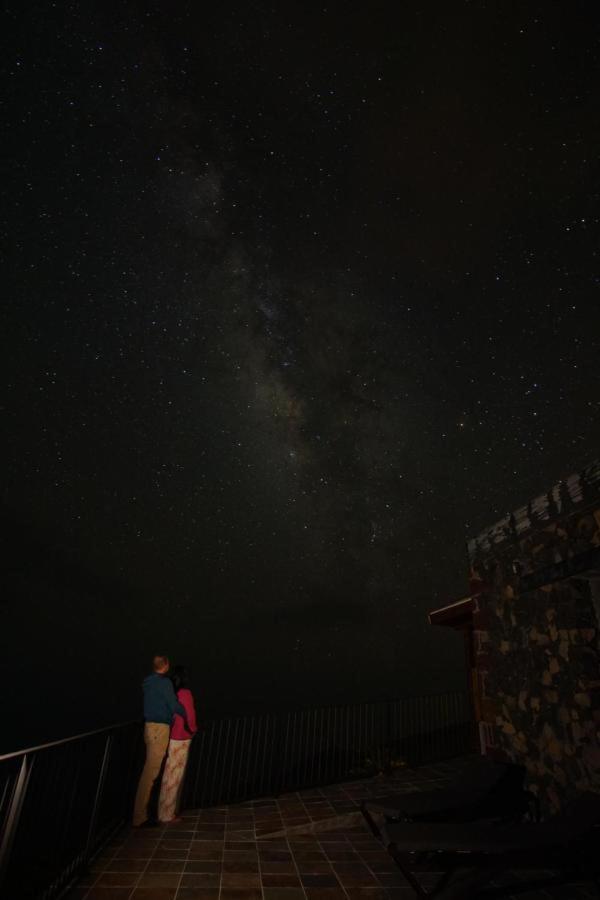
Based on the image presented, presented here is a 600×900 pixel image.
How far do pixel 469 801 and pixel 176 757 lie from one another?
351cm

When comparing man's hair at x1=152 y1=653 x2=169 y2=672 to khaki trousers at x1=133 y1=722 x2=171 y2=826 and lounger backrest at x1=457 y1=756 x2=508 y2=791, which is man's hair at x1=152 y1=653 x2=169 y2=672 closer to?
khaki trousers at x1=133 y1=722 x2=171 y2=826

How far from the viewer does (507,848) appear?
341 centimetres

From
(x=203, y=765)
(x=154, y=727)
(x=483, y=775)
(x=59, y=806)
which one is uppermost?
(x=154, y=727)

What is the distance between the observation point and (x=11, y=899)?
3.33 m

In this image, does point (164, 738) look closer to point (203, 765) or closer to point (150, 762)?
point (150, 762)

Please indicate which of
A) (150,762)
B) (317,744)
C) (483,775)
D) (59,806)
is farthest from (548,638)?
(317,744)

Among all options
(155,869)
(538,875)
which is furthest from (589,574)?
(155,869)

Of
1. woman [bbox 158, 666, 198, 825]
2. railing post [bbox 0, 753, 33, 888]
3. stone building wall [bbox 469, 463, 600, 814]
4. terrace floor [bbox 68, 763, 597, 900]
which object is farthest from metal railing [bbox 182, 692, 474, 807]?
stone building wall [bbox 469, 463, 600, 814]

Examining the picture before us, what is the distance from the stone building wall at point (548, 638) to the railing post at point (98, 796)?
463 centimetres

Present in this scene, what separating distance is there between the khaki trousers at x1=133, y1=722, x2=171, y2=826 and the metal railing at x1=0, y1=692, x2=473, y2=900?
12.2 inches

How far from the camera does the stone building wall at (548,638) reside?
15.0ft

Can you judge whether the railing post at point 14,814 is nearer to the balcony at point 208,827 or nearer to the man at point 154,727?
the balcony at point 208,827

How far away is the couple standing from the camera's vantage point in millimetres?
5727

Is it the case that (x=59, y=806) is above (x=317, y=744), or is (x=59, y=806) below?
above
